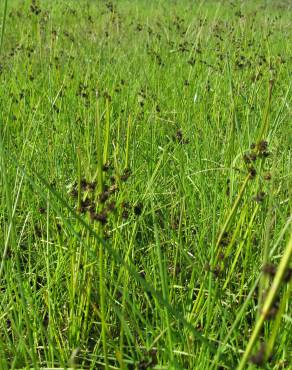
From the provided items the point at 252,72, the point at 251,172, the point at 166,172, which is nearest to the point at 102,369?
the point at 251,172

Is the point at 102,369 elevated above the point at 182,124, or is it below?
below

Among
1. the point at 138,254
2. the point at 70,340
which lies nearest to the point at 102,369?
the point at 70,340

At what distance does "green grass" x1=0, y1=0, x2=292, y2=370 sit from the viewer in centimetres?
97

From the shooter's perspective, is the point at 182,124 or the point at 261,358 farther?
the point at 182,124

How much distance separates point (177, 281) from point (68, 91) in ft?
5.08

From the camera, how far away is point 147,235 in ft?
5.73

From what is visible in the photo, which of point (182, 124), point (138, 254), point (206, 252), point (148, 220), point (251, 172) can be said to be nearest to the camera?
point (251, 172)

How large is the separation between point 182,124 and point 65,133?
542 millimetres

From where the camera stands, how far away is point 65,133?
7.31 feet

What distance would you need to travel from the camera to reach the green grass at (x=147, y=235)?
971 millimetres

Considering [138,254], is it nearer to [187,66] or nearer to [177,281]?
[177,281]

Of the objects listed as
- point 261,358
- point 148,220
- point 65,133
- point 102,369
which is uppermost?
point 261,358

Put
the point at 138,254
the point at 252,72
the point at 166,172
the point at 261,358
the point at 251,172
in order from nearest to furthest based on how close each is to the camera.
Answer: the point at 261,358 → the point at 251,172 → the point at 138,254 → the point at 166,172 → the point at 252,72

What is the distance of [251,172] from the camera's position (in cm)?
99
